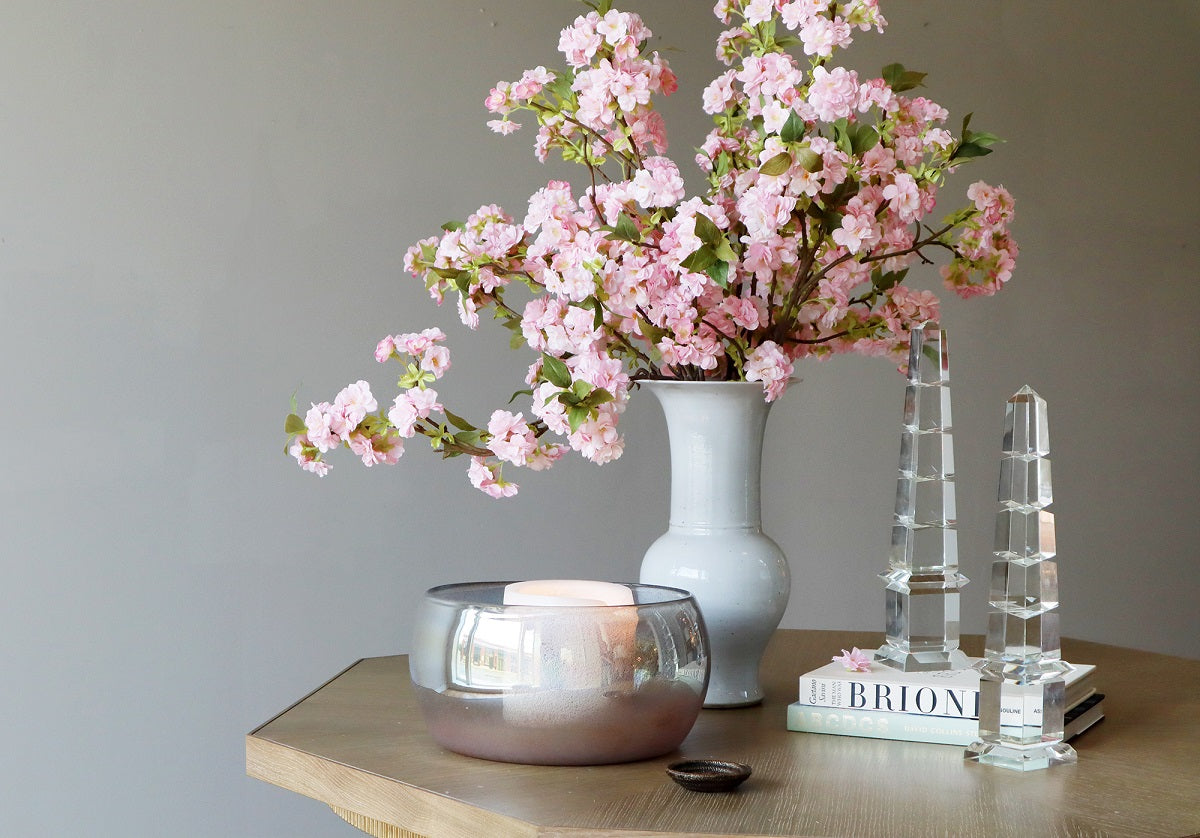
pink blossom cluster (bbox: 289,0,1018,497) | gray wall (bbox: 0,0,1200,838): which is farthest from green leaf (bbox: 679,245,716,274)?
gray wall (bbox: 0,0,1200,838)

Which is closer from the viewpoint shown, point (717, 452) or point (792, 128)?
point (792, 128)

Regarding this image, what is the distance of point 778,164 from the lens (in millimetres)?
973

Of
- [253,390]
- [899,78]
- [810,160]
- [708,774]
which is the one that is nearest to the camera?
[708,774]

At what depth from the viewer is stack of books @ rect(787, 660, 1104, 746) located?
0.96m

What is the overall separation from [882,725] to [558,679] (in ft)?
0.96

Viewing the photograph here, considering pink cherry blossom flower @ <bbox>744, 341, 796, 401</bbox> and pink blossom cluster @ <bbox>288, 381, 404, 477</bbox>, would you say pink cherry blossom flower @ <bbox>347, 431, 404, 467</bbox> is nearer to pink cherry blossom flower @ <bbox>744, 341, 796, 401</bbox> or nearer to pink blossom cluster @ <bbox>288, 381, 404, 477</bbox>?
pink blossom cluster @ <bbox>288, 381, 404, 477</bbox>

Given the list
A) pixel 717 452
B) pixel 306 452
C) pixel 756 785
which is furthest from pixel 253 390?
pixel 756 785

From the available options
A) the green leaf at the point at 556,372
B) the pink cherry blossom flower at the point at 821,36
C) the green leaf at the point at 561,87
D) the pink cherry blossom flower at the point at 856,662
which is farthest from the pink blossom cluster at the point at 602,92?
the pink cherry blossom flower at the point at 856,662

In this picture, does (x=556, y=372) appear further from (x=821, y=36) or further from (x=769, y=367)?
(x=821, y=36)

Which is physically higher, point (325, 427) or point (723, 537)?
point (325, 427)

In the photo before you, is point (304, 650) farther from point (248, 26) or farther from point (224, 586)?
point (248, 26)

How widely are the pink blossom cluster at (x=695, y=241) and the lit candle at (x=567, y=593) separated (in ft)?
0.37

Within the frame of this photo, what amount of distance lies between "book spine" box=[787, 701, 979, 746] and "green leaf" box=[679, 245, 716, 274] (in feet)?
1.22

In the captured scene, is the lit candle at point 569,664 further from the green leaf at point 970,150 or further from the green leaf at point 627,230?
the green leaf at point 970,150
